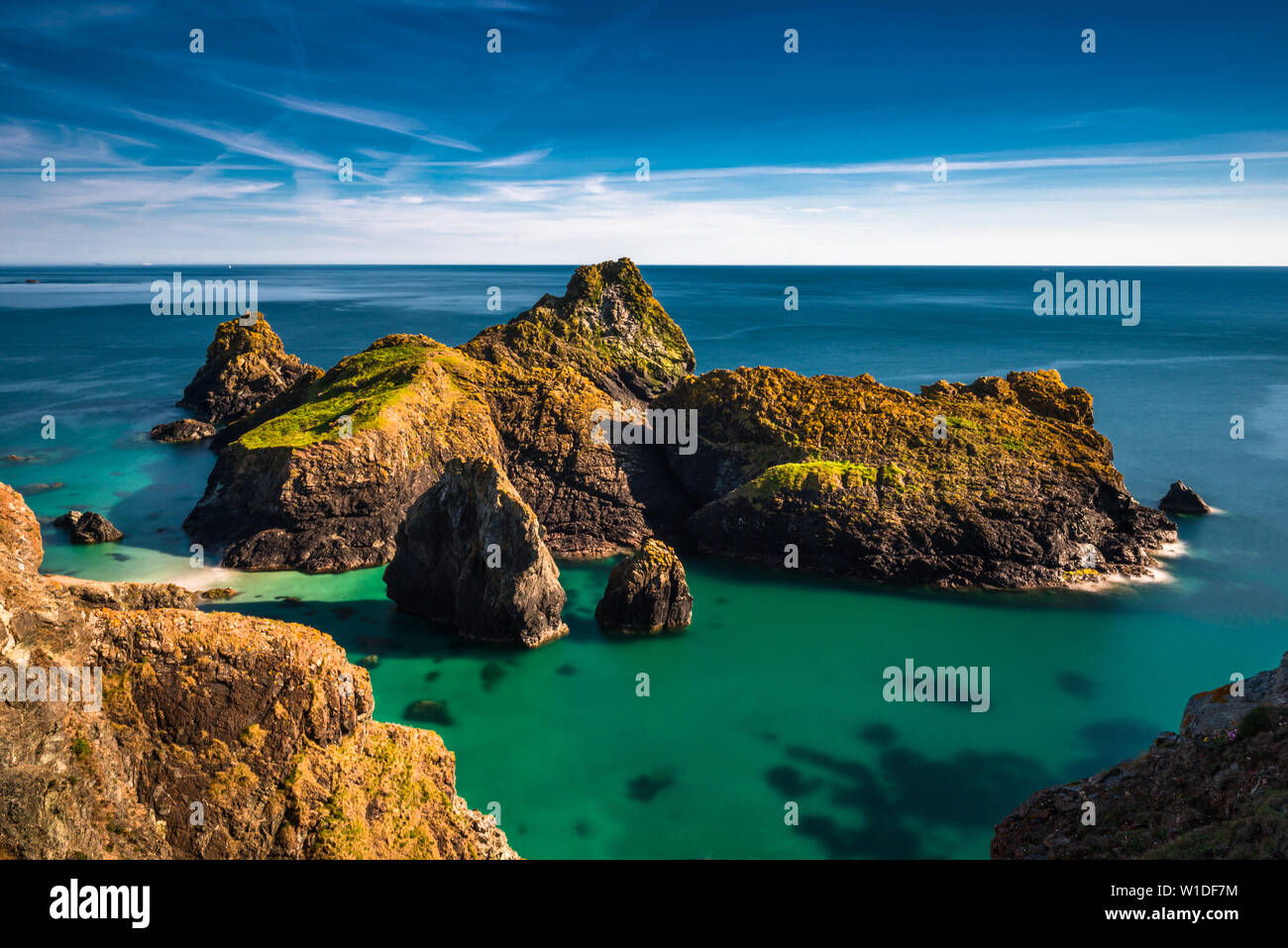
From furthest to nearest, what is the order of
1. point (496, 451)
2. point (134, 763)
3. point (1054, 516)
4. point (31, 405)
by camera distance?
point (31, 405), point (496, 451), point (1054, 516), point (134, 763)

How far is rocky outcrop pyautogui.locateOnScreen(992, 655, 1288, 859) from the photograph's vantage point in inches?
548

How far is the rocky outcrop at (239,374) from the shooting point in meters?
80.9

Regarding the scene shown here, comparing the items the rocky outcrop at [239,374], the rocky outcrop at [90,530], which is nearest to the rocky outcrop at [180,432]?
the rocky outcrop at [239,374]

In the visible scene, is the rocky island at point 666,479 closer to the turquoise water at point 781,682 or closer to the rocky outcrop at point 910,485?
the rocky outcrop at point 910,485

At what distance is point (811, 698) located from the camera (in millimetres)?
33250

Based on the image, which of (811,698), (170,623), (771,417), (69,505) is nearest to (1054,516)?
(771,417)

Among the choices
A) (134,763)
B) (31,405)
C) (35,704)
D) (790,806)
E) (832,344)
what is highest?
(832,344)

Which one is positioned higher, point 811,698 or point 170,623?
point 170,623

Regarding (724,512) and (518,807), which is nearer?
(518,807)

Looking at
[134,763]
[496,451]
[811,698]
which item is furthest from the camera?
[496,451]

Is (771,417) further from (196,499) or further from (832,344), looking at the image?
(832,344)

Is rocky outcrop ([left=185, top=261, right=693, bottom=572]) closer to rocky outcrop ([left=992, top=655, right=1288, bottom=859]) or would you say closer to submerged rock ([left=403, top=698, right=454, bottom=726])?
submerged rock ([left=403, top=698, right=454, bottom=726])

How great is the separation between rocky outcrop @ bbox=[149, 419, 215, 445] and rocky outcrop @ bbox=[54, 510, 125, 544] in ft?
89.0
